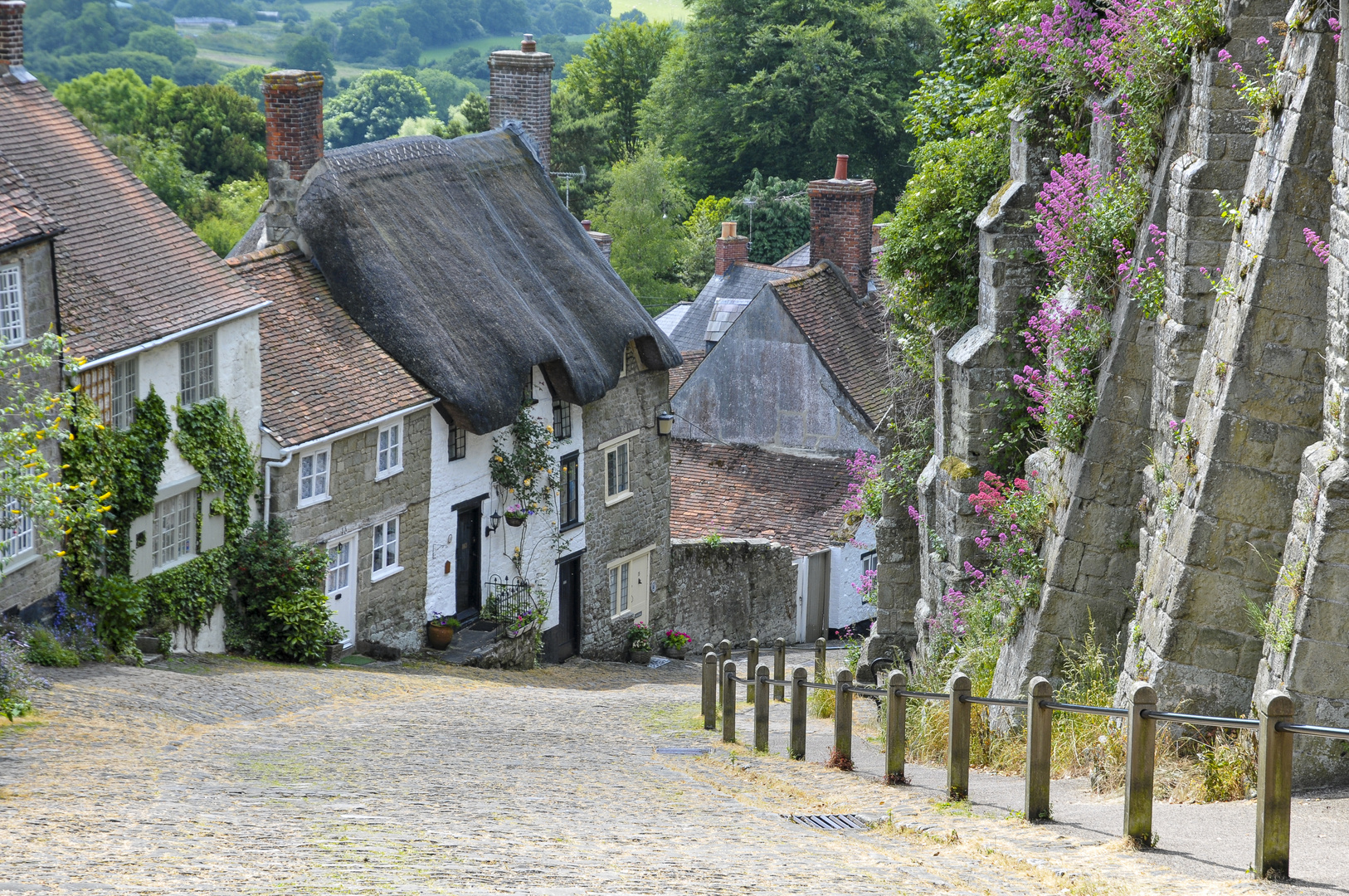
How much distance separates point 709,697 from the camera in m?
15.1

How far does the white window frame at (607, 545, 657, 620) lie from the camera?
87.1ft

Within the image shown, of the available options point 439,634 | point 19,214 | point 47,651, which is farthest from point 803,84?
point 47,651

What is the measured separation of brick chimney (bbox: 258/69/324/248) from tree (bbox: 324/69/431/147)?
85475mm

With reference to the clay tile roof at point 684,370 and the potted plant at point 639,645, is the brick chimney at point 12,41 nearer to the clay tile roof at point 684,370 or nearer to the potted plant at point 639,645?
the potted plant at point 639,645

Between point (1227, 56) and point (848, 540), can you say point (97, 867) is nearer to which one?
point (1227, 56)

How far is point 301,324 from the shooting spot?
2061 centimetres

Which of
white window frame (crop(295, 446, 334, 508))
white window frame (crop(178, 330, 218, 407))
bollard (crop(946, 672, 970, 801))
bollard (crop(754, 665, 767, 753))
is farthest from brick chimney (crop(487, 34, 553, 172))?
bollard (crop(946, 672, 970, 801))

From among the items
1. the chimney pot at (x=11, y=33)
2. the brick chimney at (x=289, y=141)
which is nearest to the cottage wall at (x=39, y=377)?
the chimney pot at (x=11, y=33)

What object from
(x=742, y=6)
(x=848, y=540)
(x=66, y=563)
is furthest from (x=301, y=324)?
(x=742, y=6)

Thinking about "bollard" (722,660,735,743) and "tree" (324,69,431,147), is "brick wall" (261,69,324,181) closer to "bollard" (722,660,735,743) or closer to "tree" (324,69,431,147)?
"bollard" (722,660,735,743)

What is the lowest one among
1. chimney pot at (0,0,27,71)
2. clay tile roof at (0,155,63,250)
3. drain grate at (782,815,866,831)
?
drain grate at (782,815,866,831)

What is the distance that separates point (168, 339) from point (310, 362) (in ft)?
10.3

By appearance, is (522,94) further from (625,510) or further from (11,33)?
(11,33)

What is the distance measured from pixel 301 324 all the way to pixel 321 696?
22.6 feet
